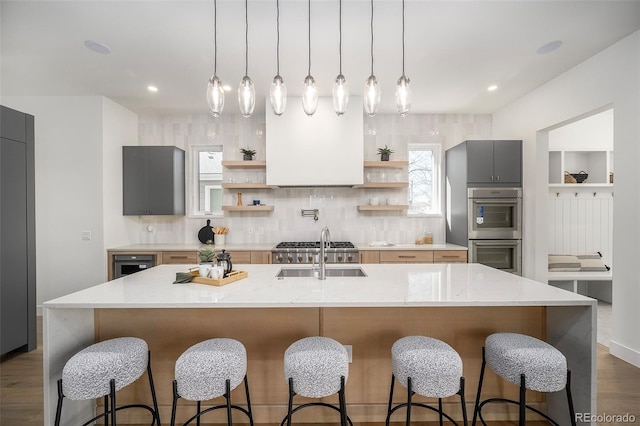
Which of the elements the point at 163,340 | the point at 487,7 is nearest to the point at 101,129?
the point at 163,340

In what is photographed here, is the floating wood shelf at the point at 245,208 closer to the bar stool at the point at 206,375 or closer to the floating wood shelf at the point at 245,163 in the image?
the floating wood shelf at the point at 245,163

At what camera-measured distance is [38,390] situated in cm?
237

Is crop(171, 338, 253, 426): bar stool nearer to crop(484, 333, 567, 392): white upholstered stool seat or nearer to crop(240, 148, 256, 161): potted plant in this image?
crop(484, 333, 567, 392): white upholstered stool seat

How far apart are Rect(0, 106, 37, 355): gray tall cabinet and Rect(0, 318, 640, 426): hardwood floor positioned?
0.85 feet

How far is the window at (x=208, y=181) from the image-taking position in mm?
4719

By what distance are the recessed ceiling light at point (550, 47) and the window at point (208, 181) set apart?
13.3ft

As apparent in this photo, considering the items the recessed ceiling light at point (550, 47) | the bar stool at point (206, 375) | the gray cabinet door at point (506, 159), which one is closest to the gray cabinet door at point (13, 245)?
the bar stool at point (206, 375)

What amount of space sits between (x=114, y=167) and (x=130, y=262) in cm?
129

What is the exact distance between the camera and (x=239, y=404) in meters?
1.98

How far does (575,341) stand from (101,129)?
5.06 m

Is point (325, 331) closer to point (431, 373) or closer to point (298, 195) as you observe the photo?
point (431, 373)

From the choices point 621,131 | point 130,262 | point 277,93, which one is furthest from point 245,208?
point 621,131

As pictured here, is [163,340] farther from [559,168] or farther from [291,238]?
[559,168]

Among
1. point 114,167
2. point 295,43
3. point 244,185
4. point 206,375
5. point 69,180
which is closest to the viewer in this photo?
point 206,375
